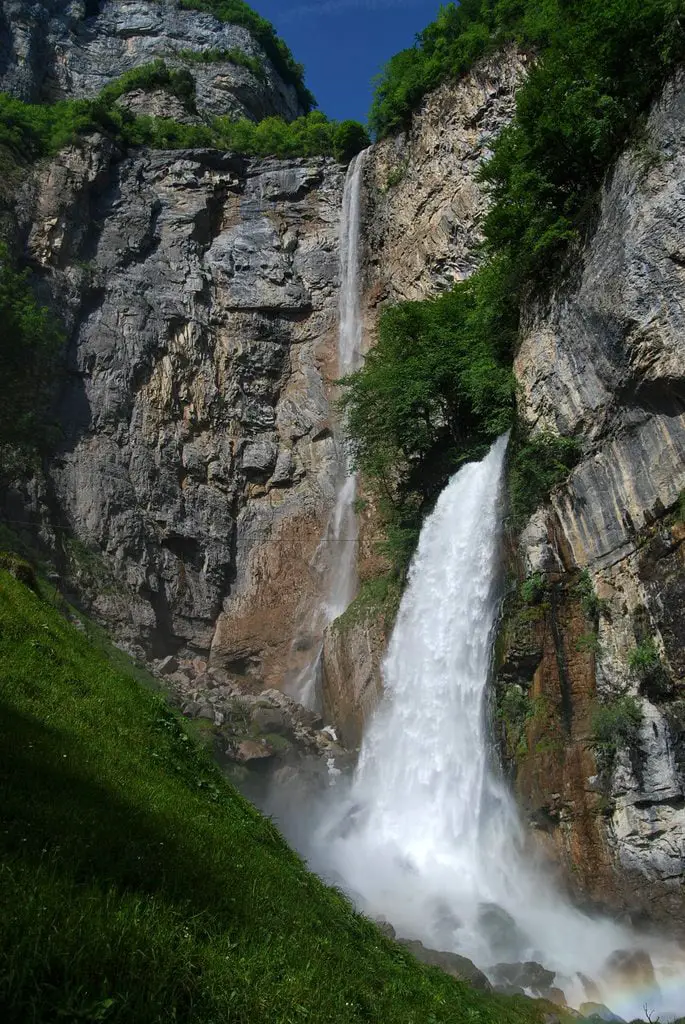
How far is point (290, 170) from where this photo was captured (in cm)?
3244

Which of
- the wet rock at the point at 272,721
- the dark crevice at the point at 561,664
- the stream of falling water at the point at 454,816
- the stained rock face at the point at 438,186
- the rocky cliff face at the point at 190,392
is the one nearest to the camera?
the stream of falling water at the point at 454,816

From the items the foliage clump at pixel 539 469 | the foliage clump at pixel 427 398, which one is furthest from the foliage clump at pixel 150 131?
the foliage clump at pixel 539 469

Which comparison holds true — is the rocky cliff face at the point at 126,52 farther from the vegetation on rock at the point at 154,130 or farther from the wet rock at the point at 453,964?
the wet rock at the point at 453,964

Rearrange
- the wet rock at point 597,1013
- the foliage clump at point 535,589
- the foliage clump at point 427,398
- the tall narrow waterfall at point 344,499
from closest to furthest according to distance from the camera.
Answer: the wet rock at point 597,1013, the foliage clump at point 535,589, the foliage clump at point 427,398, the tall narrow waterfall at point 344,499

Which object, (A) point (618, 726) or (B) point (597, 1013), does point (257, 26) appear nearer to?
(A) point (618, 726)

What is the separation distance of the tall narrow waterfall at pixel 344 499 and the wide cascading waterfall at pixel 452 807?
20.1 feet

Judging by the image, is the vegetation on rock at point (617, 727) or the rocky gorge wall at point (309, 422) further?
the rocky gorge wall at point (309, 422)

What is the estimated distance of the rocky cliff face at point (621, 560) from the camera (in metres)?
10.5

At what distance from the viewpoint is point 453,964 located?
8.88 m

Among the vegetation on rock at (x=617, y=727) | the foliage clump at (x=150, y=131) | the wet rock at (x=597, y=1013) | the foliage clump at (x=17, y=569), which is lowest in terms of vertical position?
the wet rock at (x=597, y=1013)

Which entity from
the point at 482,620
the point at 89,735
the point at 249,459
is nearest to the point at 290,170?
the point at 249,459

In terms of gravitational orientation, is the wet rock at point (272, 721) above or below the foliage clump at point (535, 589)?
below

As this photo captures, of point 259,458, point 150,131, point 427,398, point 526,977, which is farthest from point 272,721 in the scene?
point 150,131

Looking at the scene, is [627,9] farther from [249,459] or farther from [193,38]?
[193,38]
